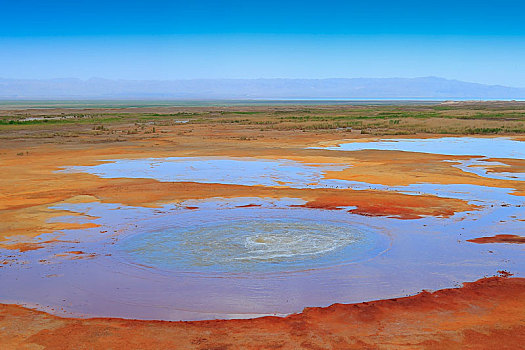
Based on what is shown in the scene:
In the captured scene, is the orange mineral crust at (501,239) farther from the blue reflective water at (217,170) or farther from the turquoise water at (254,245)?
the blue reflective water at (217,170)

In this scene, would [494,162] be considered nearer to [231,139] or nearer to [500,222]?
[500,222]

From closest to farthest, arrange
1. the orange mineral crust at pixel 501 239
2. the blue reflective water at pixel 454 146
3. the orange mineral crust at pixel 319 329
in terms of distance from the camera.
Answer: the orange mineral crust at pixel 319 329 < the orange mineral crust at pixel 501 239 < the blue reflective water at pixel 454 146

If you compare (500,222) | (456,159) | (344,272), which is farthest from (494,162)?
(344,272)

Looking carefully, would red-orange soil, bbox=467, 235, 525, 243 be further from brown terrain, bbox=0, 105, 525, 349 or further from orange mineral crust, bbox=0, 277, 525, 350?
orange mineral crust, bbox=0, 277, 525, 350

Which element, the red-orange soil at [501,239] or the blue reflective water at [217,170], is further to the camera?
the blue reflective water at [217,170]

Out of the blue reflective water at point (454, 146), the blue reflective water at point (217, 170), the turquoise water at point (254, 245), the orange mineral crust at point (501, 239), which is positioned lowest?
the blue reflective water at point (454, 146)

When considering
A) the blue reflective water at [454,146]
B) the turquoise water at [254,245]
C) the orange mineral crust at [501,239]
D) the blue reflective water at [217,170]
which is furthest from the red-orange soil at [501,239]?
the blue reflective water at [454,146]

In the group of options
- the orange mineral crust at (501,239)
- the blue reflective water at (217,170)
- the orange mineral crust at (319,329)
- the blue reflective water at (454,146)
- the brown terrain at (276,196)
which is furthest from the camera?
the blue reflective water at (454,146)
